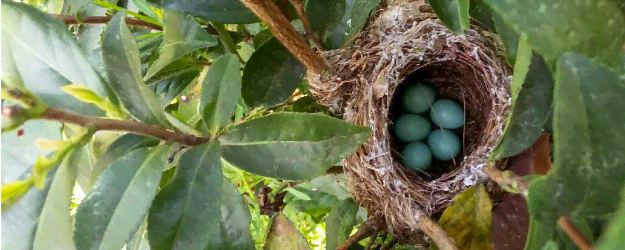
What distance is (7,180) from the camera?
21.5 inches

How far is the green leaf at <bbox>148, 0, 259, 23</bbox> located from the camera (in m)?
0.59

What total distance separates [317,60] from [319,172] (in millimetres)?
212

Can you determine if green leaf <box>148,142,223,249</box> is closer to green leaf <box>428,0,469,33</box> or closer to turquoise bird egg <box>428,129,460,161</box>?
green leaf <box>428,0,469,33</box>

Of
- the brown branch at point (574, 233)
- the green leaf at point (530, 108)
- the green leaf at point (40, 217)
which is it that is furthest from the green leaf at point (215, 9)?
the brown branch at point (574, 233)

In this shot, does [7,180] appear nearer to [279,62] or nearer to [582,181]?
[279,62]

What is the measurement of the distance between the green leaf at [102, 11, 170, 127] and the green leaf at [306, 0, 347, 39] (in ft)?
0.85

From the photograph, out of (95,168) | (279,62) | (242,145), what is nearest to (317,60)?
(279,62)

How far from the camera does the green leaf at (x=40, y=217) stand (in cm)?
48

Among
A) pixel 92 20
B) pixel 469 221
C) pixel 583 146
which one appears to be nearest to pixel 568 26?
pixel 583 146

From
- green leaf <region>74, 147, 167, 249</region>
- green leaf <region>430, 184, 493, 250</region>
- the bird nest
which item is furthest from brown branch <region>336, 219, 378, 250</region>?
green leaf <region>74, 147, 167, 249</region>

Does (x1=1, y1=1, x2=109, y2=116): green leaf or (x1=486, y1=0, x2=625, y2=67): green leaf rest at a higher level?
(x1=1, y1=1, x2=109, y2=116): green leaf

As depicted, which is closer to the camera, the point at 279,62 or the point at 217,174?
the point at 217,174

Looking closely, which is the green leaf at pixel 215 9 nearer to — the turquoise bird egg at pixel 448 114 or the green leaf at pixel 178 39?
the green leaf at pixel 178 39

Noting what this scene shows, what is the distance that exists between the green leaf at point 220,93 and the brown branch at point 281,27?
6 cm
